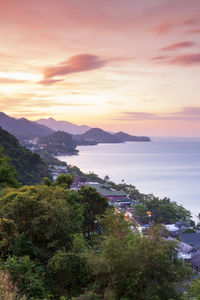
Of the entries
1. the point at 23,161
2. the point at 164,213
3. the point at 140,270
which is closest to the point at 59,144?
the point at 23,161

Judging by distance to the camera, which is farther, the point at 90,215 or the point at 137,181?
the point at 137,181

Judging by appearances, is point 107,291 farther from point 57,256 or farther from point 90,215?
point 90,215

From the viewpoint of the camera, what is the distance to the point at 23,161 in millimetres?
36812

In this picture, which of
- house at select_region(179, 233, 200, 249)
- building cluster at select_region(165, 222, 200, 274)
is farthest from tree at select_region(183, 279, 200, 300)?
house at select_region(179, 233, 200, 249)

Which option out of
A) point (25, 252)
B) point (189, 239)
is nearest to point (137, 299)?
point (25, 252)

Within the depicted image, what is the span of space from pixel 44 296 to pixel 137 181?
63098 mm

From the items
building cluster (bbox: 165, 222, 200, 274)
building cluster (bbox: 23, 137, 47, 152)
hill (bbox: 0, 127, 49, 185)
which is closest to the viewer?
building cluster (bbox: 165, 222, 200, 274)

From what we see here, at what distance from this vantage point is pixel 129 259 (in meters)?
4.88

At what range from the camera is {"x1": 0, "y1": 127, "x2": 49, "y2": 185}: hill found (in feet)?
113

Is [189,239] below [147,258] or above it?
below

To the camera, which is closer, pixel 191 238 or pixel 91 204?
pixel 91 204

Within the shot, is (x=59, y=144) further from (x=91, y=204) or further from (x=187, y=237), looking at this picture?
(x=91, y=204)

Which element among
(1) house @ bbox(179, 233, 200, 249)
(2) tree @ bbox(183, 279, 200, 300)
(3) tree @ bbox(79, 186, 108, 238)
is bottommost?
(1) house @ bbox(179, 233, 200, 249)

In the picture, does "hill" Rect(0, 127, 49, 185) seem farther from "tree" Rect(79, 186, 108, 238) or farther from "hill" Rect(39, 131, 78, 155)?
"hill" Rect(39, 131, 78, 155)
